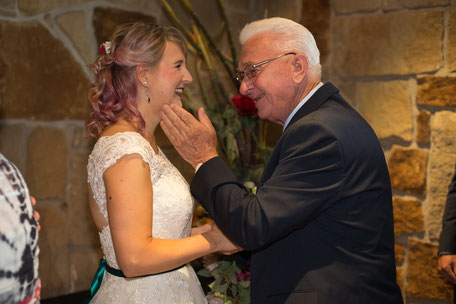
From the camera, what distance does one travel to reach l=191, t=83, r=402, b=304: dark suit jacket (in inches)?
51.9

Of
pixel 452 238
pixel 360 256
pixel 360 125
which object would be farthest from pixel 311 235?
pixel 452 238

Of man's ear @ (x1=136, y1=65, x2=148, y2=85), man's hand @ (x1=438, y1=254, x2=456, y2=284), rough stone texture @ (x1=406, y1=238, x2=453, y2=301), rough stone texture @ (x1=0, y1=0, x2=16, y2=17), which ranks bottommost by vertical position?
rough stone texture @ (x1=406, y1=238, x2=453, y2=301)

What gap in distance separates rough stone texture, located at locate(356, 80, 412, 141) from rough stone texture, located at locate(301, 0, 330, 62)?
1.19ft

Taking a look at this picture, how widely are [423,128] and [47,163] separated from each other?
2109mm

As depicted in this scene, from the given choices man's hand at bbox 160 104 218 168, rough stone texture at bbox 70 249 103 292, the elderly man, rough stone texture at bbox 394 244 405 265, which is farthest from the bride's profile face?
rough stone texture at bbox 394 244 405 265

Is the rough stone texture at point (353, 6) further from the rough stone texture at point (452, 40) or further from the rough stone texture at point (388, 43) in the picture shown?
the rough stone texture at point (452, 40)

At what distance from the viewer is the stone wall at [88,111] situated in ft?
8.16

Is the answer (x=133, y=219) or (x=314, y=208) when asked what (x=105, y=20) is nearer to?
(x=133, y=219)

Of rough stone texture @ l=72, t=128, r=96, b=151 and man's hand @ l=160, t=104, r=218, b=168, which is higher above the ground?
man's hand @ l=160, t=104, r=218, b=168

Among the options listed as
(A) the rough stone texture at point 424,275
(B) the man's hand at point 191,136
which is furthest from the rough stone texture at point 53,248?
(A) the rough stone texture at point 424,275

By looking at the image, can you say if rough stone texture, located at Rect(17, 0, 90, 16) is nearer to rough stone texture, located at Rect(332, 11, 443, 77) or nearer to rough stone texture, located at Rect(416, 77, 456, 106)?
rough stone texture, located at Rect(332, 11, 443, 77)

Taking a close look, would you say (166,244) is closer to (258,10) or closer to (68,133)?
(68,133)

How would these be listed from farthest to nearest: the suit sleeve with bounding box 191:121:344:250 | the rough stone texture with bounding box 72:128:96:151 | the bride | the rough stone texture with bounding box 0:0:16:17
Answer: the rough stone texture with bounding box 72:128:96:151, the rough stone texture with bounding box 0:0:16:17, the bride, the suit sleeve with bounding box 191:121:344:250

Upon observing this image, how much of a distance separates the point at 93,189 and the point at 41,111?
116 cm
